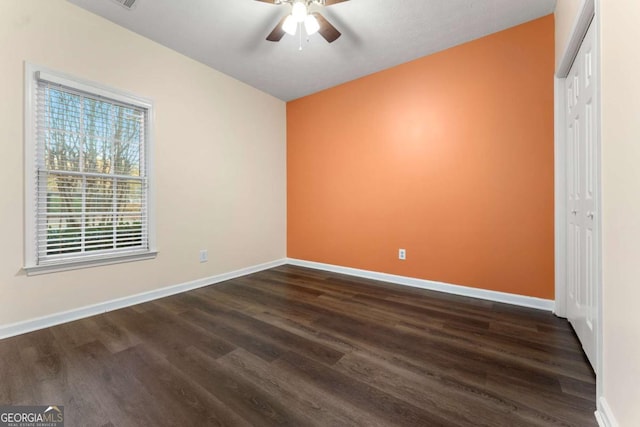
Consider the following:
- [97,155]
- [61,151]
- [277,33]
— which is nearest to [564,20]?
[277,33]

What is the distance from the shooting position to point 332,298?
103 inches

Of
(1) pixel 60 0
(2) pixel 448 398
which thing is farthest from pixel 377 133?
(1) pixel 60 0

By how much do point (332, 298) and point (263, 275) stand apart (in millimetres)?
1267

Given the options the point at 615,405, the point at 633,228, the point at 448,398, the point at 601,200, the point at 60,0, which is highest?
the point at 60,0

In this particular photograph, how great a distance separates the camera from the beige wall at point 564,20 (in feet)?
5.12

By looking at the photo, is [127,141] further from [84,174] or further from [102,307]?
[102,307]

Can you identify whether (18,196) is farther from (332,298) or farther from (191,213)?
(332,298)

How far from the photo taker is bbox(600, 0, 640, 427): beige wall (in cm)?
89

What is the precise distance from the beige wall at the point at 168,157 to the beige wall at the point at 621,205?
131 inches

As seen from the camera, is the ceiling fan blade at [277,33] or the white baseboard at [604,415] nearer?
the white baseboard at [604,415]

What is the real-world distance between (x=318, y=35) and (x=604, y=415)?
3.26 m

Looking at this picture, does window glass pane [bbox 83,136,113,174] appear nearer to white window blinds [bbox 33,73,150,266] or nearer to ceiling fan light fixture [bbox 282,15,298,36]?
white window blinds [bbox 33,73,150,266]

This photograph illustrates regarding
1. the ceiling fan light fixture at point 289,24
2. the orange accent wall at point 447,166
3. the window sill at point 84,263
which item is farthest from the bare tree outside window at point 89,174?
the orange accent wall at point 447,166

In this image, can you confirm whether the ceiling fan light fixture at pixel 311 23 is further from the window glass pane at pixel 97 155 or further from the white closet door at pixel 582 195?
the window glass pane at pixel 97 155
